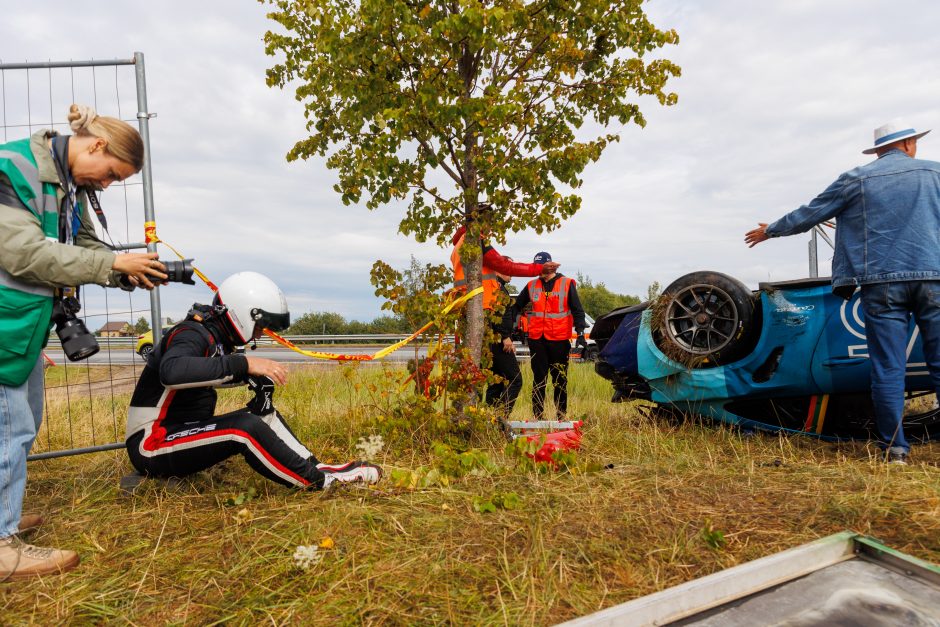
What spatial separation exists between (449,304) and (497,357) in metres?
1.44

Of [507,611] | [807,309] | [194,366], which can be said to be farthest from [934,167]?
[194,366]

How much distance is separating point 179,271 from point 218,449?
95 centimetres

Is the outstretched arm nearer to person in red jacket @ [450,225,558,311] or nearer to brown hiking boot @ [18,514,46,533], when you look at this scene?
person in red jacket @ [450,225,558,311]

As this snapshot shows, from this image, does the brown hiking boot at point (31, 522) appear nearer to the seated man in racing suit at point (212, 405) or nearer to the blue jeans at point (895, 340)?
the seated man in racing suit at point (212, 405)

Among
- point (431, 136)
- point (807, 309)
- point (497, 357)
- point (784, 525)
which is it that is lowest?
point (784, 525)

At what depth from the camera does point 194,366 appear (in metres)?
2.75

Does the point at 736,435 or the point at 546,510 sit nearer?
the point at 546,510

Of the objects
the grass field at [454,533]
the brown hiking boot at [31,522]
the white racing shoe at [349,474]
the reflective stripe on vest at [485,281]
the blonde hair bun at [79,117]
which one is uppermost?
the blonde hair bun at [79,117]

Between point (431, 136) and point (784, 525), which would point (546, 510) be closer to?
point (784, 525)

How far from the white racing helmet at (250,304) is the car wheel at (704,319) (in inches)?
111

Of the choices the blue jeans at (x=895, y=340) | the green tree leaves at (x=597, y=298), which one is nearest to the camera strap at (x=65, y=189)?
the blue jeans at (x=895, y=340)

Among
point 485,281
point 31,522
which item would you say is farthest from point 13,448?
point 485,281

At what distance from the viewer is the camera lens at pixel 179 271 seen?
2809mm

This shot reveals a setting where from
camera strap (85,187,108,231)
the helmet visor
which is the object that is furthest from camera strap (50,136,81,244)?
the helmet visor
